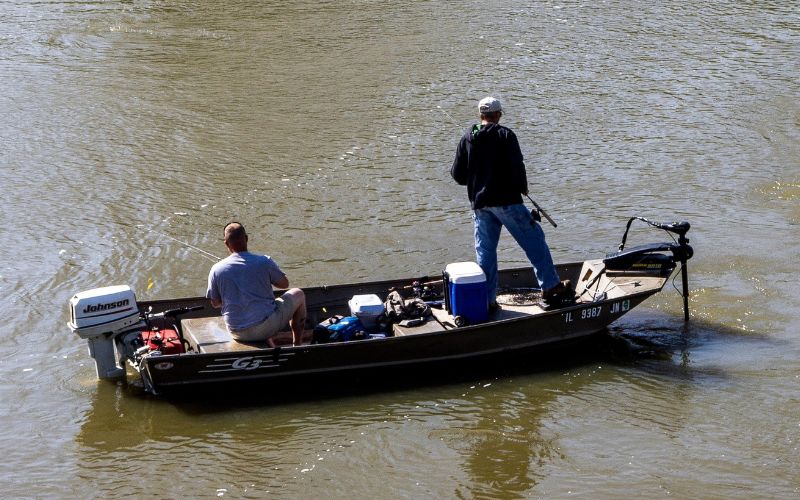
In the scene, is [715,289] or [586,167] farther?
[586,167]

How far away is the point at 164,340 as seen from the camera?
8.18 m

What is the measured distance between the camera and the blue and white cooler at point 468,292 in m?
8.30

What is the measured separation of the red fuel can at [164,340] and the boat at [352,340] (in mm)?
10

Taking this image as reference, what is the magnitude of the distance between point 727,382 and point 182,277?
216 inches

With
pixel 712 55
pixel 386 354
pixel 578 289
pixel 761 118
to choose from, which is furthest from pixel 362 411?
pixel 712 55

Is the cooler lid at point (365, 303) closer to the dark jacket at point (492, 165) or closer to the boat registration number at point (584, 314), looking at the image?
the dark jacket at point (492, 165)

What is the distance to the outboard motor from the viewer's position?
25.4 ft

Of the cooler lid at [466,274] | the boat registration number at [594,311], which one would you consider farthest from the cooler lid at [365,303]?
the boat registration number at [594,311]

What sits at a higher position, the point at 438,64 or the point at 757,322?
the point at 438,64

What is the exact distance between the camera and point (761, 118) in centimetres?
1530

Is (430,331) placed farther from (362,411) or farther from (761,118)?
(761,118)

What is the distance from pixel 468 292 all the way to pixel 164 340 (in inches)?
94.6

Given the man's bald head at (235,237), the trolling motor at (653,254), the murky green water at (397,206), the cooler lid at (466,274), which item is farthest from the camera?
the trolling motor at (653,254)

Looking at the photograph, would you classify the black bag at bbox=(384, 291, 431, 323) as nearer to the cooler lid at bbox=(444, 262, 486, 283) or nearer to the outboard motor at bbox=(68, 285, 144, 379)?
the cooler lid at bbox=(444, 262, 486, 283)
